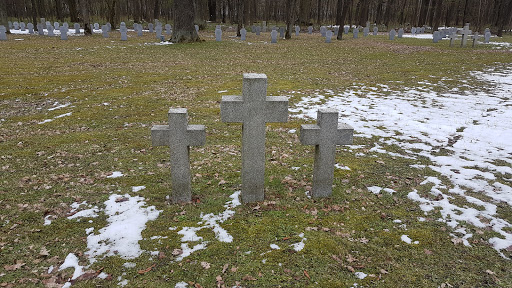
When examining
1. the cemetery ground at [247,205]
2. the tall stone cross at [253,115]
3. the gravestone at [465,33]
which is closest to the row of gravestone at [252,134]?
the tall stone cross at [253,115]

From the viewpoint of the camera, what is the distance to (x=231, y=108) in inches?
156

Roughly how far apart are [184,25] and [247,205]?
23043mm

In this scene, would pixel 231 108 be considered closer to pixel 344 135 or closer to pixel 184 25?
pixel 344 135

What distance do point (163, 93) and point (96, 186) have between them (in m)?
6.50

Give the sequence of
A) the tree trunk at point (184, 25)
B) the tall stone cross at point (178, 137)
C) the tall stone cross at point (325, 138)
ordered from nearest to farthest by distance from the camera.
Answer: the tall stone cross at point (178, 137)
the tall stone cross at point (325, 138)
the tree trunk at point (184, 25)

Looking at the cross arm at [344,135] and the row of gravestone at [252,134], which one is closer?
the row of gravestone at [252,134]

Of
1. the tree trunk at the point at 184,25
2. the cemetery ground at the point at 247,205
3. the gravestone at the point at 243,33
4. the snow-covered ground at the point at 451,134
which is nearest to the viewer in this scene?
the cemetery ground at the point at 247,205

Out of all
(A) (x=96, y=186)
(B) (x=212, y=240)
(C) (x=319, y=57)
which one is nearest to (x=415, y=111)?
(B) (x=212, y=240)

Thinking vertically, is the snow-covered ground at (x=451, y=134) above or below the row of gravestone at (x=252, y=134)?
below

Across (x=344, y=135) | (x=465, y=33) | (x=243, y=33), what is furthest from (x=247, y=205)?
(x=465, y=33)

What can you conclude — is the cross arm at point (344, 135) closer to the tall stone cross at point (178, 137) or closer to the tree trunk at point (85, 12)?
the tall stone cross at point (178, 137)

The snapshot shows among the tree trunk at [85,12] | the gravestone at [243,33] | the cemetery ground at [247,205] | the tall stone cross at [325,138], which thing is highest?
the tree trunk at [85,12]

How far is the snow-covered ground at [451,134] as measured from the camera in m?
4.34

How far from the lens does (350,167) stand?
5641 millimetres
